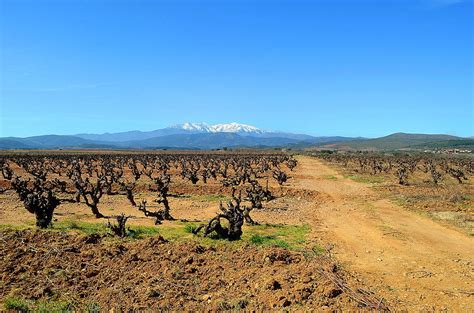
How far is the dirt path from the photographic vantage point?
11123 millimetres

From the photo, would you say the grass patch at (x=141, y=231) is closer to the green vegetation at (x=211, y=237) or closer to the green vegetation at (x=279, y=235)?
the green vegetation at (x=211, y=237)

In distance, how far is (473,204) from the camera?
1069 inches

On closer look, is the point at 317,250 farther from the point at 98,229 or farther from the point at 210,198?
the point at 210,198

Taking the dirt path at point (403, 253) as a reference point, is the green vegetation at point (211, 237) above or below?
above

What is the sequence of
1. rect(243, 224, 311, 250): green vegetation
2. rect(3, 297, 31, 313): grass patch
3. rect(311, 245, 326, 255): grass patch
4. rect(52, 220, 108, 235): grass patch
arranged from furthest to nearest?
rect(52, 220, 108, 235): grass patch, rect(243, 224, 311, 250): green vegetation, rect(311, 245, 326, 255): grass patch, rect(3, 297, 31, 313): grass patch

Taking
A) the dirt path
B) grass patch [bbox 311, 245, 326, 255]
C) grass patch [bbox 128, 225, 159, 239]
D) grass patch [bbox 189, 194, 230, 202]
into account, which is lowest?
the dirt path

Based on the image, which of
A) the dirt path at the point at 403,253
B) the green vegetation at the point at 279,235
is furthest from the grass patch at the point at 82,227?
the dirt path at the point at 403,253

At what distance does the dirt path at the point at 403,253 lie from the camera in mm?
11123

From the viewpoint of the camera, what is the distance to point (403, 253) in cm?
1559

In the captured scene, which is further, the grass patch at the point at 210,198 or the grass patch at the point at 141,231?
the grass patch at the point at 210,198

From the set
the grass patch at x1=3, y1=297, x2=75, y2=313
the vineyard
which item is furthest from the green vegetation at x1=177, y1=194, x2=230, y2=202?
the grass patch at x1=3, y1=297, x2=75, y2=313

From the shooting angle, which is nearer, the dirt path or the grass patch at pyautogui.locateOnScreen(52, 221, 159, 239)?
the dirt path

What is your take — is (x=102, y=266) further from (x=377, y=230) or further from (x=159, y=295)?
(x=377, y=230)

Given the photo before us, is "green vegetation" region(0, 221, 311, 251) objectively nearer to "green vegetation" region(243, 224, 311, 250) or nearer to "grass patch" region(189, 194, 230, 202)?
"green vegetation" region(243, 224, 311, 250)
